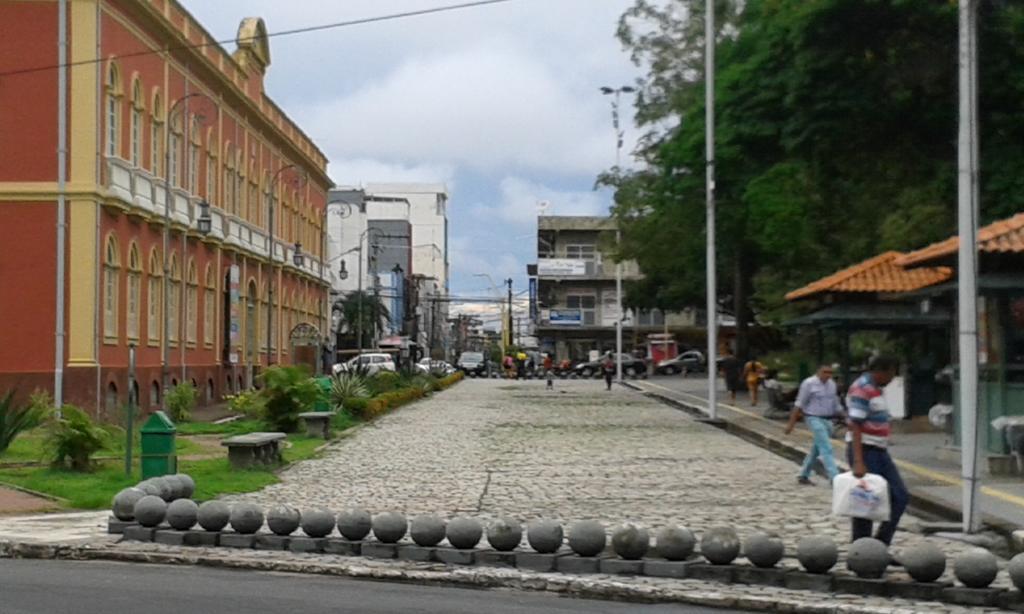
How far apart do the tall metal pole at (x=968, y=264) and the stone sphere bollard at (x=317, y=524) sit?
623 cm

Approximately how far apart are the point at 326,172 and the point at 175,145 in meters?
35.9

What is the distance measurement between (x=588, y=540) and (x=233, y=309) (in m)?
43.7

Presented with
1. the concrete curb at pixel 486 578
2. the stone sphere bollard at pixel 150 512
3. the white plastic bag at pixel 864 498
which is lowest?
the concrete curb at pixel 486 578

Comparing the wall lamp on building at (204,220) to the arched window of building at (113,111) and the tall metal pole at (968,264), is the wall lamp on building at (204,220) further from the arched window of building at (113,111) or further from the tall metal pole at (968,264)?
the tall metal pole at (968,264)

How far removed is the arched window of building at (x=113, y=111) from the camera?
39.9m

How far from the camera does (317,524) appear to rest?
46.0ft

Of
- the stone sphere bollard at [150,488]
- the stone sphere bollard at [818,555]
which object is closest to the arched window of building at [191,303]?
the stone sphere bollard at [150,488]

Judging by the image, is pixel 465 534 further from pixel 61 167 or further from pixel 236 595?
pixel 61 167

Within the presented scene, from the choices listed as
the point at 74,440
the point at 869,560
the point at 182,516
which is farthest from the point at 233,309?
the point at 869,560

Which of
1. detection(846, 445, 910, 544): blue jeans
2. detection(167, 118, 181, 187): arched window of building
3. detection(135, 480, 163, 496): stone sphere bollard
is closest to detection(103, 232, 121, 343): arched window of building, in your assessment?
detection(167, 118, 181, 187): arched window of building

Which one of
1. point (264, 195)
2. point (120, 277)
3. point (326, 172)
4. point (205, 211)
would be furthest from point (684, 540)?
point (326, 172)

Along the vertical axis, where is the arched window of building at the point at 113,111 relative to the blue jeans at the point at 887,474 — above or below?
above

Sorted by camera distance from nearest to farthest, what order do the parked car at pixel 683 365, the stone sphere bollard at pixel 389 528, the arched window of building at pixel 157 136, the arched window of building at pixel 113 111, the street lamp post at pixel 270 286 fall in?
the stone sphere bollard at pixel 389 528 → the arched window of building at pixel 113 111 → the arched window of building at pixel 157 136 → the street lamp post at pixel 270 286 → the parked car at pixel 683 365

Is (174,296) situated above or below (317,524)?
above
